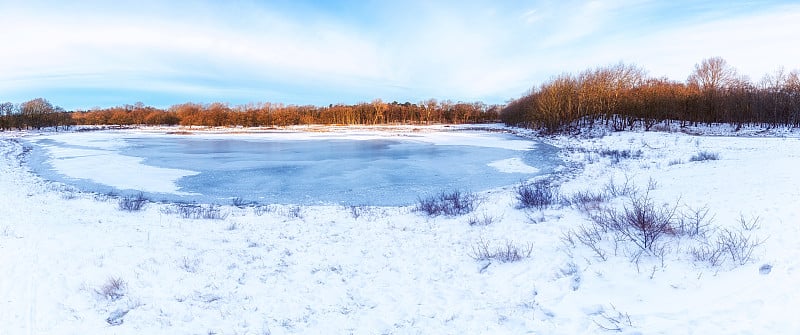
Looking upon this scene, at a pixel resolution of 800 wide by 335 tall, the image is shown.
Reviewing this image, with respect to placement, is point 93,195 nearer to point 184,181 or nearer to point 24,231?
point 184,181

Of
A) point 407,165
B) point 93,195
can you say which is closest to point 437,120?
point 407,165

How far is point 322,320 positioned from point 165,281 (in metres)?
2.42

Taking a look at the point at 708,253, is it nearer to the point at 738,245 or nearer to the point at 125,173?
the point at 738,245

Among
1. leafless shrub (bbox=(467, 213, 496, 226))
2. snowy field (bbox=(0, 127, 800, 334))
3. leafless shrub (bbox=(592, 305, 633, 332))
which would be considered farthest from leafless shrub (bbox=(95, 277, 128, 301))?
leafless shrub (bbox=(467, 213, 496, 226))

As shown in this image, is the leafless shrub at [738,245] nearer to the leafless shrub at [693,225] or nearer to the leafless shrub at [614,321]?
the leafless shrub at [693,225]

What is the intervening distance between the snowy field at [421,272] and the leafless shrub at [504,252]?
30mm

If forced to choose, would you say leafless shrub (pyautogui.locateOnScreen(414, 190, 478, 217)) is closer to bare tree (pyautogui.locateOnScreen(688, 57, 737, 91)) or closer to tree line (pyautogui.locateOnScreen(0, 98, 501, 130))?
bare tree (pyautogui.locateOnScreen(688, 57, 737, 91))

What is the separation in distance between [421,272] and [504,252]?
1.40 metres

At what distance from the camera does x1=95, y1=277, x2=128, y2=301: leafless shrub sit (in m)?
4.92

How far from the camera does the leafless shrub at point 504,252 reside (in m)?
6.24

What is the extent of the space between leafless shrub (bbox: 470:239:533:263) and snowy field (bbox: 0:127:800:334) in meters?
0.03

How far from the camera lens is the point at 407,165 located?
70.0 feet

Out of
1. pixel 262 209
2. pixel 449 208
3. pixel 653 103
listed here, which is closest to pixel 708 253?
pixel 449 208

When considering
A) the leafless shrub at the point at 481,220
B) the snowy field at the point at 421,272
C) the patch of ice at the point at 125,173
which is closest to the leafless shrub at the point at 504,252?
the snowy field at the point at 421,272
